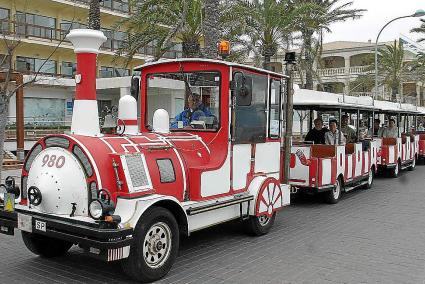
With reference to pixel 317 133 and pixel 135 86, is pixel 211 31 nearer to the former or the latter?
pixel 317 133

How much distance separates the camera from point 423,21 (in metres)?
32.8

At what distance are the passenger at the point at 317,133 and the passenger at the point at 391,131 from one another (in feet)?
17.6

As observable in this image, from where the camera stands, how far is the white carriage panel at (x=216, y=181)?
19.6 ft

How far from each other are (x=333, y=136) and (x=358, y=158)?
1.34m

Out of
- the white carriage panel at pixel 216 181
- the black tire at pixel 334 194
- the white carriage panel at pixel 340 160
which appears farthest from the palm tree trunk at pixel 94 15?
the white carriage panel at pixel 216 181

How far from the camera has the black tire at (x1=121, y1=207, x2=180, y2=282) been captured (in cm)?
483

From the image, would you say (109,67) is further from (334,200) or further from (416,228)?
(416,228)

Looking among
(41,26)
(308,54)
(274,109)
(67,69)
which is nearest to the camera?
(274,109)

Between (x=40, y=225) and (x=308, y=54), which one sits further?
(x=308, y=54)

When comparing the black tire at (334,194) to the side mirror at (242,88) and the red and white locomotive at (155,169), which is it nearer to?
the red and white locomotive at (155,169)

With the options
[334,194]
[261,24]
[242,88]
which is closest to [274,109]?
[242,88]

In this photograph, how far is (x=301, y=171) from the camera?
32.7 feet

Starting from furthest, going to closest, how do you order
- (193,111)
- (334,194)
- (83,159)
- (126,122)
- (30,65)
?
(30,65) < (334,194) < (193,111) < (126,122) < (83,159)

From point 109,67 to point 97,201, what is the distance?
32200mm
